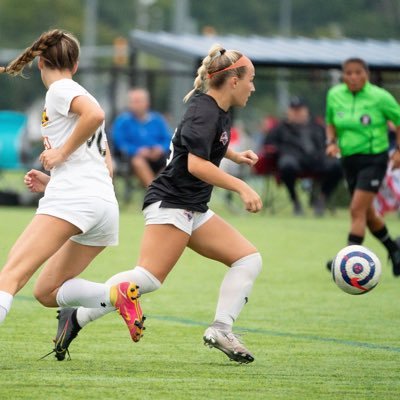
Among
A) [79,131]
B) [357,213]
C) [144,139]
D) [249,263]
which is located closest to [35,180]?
[79,131]

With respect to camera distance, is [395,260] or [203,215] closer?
[203,215]

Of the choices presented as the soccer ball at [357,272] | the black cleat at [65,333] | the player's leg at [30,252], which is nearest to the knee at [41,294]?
the black cleat at [65,333]

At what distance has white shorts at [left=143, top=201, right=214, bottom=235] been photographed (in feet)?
23.0

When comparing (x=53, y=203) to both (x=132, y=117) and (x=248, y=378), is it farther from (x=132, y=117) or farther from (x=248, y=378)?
(x=132, y=117)

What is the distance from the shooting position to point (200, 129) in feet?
22.6

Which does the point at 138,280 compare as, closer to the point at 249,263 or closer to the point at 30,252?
the point at 249,263

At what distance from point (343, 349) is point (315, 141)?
13.3 m

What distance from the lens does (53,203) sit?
21.4ft

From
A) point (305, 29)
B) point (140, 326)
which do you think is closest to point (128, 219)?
point (140, 326)

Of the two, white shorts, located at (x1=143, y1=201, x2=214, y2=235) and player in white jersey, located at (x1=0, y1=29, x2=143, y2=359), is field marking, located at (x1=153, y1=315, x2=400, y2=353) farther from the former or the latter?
player in white jersey, located at (x1=0, y1=29, x2=143, y2=359)

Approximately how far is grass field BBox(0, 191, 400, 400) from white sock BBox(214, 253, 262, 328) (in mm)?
287

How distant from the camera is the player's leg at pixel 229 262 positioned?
23.4 feet

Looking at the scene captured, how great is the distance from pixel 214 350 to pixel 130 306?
4.06ft

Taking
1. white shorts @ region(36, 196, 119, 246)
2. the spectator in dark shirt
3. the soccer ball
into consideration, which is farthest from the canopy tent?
white shorts @ region(36, 196, 119, 246)
